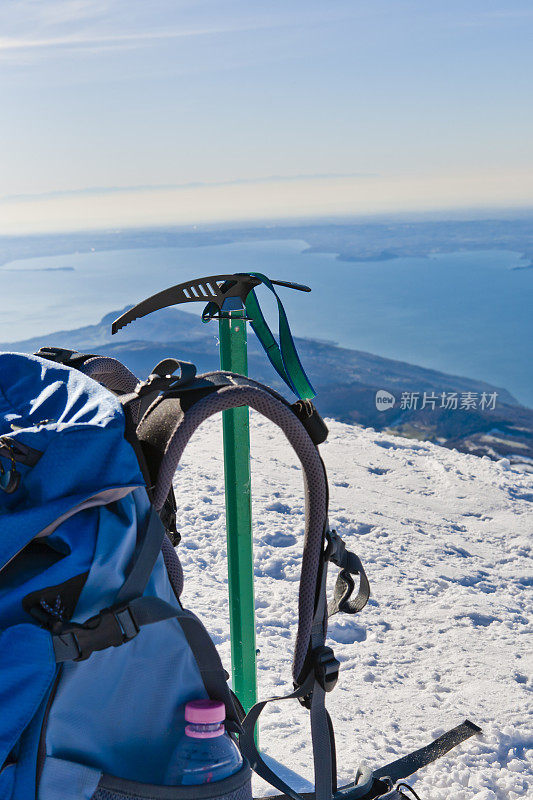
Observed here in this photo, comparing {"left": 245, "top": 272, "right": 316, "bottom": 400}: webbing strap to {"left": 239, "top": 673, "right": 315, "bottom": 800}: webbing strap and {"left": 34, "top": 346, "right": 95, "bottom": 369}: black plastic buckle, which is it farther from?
{"left": 239, "top": 673, "right": 315, "bottom": 800}: webbing strap

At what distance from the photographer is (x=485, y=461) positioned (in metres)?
6.10

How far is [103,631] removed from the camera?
120 centimetres

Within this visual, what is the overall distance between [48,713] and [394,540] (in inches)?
138

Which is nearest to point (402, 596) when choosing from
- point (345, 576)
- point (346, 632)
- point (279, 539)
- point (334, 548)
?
point (346, 632)

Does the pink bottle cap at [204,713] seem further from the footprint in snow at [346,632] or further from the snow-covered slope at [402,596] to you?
the footprint in snow at [346,632]

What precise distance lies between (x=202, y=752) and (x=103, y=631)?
300mm

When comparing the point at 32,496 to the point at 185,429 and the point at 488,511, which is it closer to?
the point at 185,429

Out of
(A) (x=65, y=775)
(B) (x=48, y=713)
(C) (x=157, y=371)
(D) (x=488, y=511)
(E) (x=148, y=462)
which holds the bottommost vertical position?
(D) (x=488, y=511)

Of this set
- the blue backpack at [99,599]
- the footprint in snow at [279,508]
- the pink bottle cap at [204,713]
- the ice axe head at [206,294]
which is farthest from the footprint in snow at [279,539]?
the pink bottle cap at [204,713]

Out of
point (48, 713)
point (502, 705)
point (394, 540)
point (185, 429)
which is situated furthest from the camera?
point (394, 540)

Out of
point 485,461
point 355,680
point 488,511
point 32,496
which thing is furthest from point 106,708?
point 485,461

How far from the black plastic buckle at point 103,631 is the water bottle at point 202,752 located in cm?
21

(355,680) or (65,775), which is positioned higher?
(65,775)

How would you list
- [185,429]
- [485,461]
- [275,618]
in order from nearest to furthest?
Answer: [185,429] < [275,618] < [485,461]
